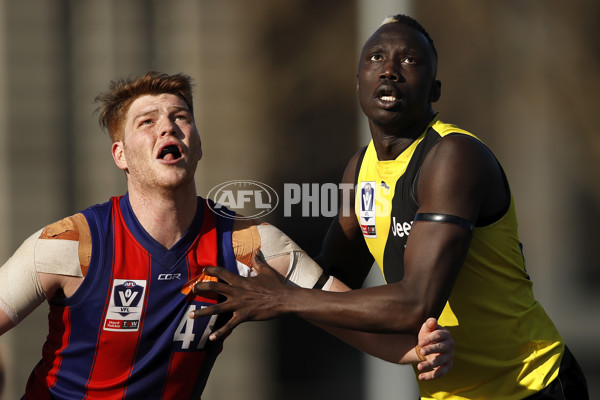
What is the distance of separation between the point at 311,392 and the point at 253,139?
175cm

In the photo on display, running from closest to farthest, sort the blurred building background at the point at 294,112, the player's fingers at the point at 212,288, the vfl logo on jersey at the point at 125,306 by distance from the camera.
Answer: the player's fingers at the point at 212,288 → the vfl logo on jersey at the point at 125,306 → the blurred building background at the point at 294,112

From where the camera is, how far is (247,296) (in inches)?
117

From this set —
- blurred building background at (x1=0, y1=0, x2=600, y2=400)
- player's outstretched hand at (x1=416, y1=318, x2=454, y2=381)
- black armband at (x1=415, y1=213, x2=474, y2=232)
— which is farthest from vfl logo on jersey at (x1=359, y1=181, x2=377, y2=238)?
blurred building background at (x1=0, y1=0, x2=600, y2=400)

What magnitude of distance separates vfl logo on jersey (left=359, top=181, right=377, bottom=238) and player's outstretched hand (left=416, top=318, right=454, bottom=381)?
1.76ft

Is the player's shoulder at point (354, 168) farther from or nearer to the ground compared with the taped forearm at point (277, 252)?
farther from the ground

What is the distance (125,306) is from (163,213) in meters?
0.39

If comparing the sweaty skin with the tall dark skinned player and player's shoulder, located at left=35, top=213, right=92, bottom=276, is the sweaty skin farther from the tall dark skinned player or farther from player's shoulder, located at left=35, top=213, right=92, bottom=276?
player's shoulder, located at left=35, top=213, right=92, bottom=276

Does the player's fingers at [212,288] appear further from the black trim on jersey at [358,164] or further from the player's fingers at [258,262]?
the black trim on jersey at [358,164]

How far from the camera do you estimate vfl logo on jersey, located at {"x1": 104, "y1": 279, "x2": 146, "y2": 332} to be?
3215 millimetres

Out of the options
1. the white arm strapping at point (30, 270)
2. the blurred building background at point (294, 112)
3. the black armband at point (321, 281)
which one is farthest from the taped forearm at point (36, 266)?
the blurred building background at point (294, 112)

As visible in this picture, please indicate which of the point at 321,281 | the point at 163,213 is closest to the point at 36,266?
the point at 163,213

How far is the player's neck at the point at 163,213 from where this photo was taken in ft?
10.9

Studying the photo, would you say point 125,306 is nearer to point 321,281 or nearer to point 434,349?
point 321,281

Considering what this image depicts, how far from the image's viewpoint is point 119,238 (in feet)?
10.8
